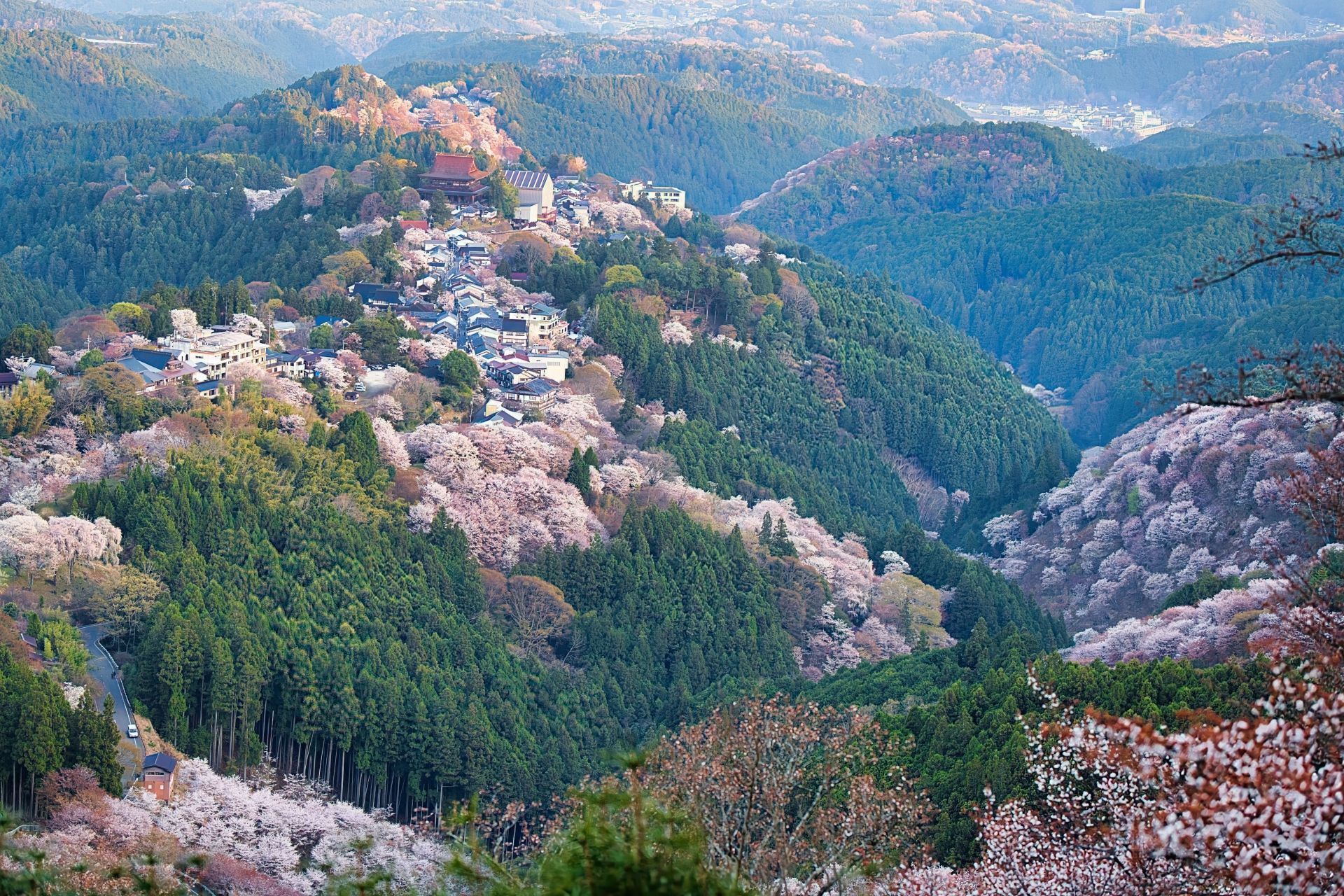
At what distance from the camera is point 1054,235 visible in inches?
4439

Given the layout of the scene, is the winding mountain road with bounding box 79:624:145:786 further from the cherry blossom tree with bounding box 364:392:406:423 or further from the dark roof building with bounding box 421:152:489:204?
the dark roof building with bounding box 421:152:489:204

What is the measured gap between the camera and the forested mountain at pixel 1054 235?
9456 centimetres

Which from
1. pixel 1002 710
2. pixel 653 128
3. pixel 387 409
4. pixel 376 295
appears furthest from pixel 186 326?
pixel 653 128

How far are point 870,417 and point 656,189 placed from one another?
3089 cm

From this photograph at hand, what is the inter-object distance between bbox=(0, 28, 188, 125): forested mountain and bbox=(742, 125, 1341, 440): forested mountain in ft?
188

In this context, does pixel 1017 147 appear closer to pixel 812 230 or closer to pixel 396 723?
pixel 812 230

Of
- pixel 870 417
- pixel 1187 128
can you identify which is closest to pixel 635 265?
pixel 870 417

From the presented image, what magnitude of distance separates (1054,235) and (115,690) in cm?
9153

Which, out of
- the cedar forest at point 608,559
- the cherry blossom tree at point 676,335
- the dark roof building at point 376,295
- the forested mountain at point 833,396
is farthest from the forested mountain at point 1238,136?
the dark roof building at point 376,295

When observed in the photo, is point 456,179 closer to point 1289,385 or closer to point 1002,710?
point 1002,710

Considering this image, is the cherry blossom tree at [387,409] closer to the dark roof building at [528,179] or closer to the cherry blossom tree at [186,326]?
the cherry blossom tree at [186,326]

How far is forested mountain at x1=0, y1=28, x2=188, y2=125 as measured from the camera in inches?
5384

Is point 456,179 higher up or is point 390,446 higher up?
point 390,446

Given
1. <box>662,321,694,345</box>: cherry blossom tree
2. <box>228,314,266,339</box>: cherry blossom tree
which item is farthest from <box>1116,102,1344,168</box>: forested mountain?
<box>228,314,266,339</box>: cherry blossom tree
